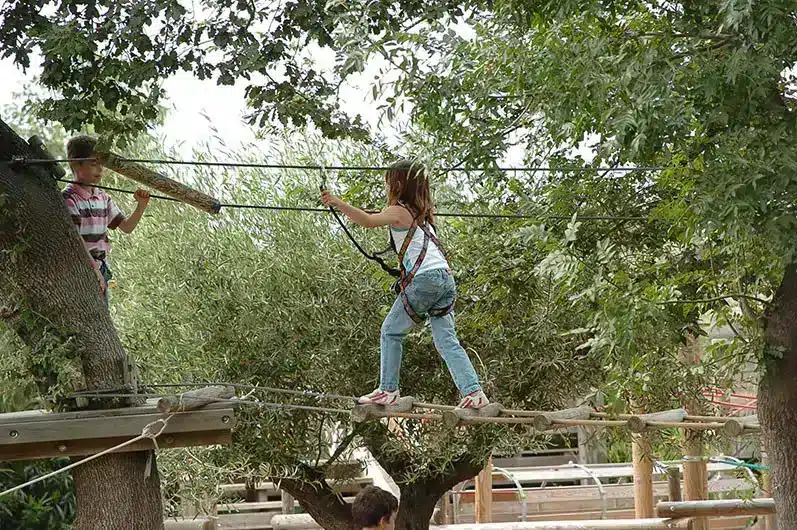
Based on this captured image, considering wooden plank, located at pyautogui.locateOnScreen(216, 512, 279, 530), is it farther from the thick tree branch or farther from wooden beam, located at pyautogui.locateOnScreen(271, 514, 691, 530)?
the thick tree branch

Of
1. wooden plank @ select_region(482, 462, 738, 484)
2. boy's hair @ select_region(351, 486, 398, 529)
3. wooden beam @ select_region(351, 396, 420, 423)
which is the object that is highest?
wooden plank @ select_region(482, 462, 738, 484)

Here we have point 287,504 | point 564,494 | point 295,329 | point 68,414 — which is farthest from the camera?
point 564,494

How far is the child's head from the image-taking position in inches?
226

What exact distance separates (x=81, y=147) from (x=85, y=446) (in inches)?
60.8

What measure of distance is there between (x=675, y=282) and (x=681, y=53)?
5.52ft

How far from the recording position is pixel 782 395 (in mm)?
5469

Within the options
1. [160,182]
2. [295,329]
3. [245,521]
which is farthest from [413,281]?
[245,521]

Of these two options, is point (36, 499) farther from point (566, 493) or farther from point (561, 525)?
point (566, 493)

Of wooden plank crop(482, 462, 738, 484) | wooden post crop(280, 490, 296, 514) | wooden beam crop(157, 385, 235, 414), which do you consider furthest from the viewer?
wooden plank crop(482, 462, 738, 484)

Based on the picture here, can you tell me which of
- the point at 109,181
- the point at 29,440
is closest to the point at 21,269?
the point at 29,440

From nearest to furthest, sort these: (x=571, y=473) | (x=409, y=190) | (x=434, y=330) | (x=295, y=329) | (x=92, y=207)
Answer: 1. (x=409, y=190)
2. (x=434, y=330)
3. (x=92, y=207)
4. (x=295, y=329)
5. (x=571, y=473)

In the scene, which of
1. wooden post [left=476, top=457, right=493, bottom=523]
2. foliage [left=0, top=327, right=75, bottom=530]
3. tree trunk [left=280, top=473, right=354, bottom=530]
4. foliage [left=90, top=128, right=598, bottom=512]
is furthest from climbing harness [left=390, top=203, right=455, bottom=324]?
wooden post [left=476, top=457, right=493, bottom=523]

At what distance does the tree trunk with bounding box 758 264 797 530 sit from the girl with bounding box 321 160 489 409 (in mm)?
1395

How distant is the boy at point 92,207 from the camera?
5754 millimetres
